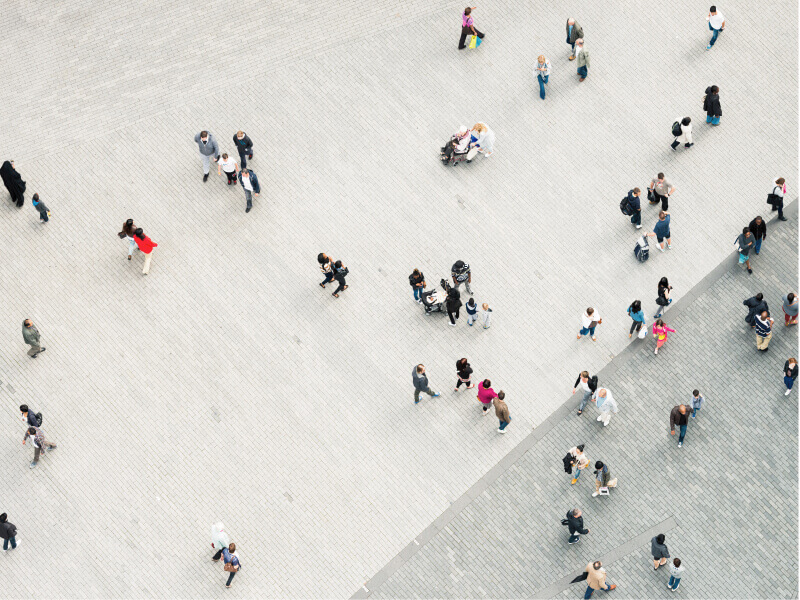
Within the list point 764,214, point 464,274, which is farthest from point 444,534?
point 764,214

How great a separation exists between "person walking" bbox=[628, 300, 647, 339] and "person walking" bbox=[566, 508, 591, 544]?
14.2 ft

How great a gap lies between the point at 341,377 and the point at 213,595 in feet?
16.9

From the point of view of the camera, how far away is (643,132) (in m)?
27.6

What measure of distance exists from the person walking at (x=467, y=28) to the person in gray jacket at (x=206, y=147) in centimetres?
677

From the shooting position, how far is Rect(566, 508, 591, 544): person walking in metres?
22.0

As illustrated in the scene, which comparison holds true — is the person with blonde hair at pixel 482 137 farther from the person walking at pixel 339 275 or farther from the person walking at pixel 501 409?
the person walking at pixel 501 409

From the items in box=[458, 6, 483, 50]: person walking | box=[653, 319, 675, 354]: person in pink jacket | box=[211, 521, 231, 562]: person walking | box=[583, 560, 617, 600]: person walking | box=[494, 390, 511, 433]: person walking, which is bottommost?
box=[583, 560, 617, 600]: person walking

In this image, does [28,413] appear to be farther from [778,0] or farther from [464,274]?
[778,0]

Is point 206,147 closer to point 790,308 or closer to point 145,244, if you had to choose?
point 145,244

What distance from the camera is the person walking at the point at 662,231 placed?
25.2 metres

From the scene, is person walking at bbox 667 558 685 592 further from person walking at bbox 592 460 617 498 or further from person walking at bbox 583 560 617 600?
person walking at bbox 592 460 617 498

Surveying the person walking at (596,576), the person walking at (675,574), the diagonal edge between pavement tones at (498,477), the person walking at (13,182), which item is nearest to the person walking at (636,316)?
the diagonal edge between pavement tones at (498,477)

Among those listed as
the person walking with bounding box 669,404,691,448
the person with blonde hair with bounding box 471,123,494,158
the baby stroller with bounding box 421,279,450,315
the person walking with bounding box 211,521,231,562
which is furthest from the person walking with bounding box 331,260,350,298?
the person walking with bounding box 669,404,691,448

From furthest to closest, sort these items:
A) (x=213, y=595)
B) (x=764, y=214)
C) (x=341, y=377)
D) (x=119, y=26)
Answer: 1. (x=119, y=26)
2. (x=764, y=214)
3. (x=341, y=377)
4. (x=213, y=595)
